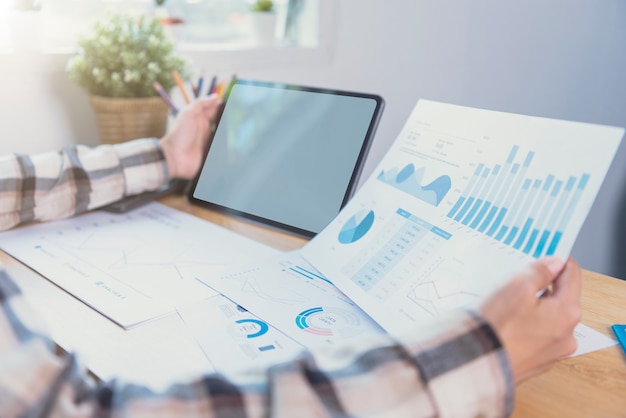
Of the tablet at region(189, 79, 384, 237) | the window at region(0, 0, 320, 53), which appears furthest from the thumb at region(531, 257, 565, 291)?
the window at region(0, 0, 320, 53)

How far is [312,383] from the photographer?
42cm

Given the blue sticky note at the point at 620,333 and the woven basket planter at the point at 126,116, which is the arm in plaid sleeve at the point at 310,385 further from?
the woven basket planter at the point at 126,116

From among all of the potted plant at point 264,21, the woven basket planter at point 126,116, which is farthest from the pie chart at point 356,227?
the potted plant at point 264,21

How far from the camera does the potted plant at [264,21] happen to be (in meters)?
1.46

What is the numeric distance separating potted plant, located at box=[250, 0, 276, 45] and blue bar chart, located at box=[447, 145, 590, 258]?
0.97m

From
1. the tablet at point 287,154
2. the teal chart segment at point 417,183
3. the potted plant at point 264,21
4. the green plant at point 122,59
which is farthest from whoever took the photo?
the potted plant at point 264,21

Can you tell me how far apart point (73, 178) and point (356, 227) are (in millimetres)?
470

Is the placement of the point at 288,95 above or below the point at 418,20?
below

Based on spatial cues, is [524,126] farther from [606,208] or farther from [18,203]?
[606,208]

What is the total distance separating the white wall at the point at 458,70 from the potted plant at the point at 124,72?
115 millimetres

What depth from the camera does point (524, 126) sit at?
601mm

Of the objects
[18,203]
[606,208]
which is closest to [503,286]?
[18,203]

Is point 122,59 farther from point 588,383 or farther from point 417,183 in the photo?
point 588,383

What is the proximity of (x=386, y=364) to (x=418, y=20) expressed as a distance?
1390mm
